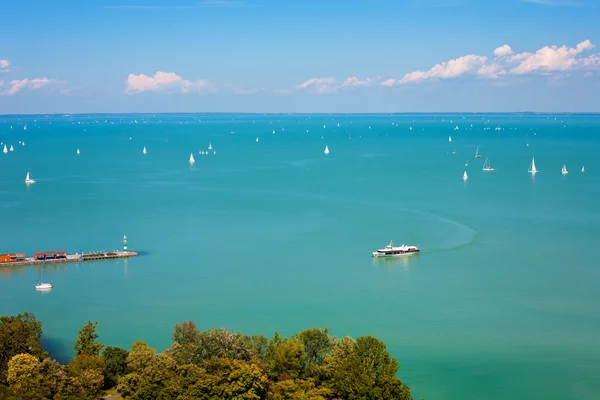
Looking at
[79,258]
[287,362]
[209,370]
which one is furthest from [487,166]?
[209,370]

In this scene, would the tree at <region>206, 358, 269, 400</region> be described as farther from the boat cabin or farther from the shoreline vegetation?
the boat cabin

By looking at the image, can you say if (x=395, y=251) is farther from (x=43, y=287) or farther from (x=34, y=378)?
(x=34, y=378)

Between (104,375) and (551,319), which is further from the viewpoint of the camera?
(551,319)

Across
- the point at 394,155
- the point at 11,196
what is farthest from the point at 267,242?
the point at 394,155

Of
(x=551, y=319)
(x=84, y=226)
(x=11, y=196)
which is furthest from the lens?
(x=11, y=196)

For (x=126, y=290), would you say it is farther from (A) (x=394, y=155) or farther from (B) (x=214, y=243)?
(A) (x=394, y=155)

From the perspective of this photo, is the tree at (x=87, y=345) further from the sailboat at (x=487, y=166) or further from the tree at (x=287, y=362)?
the sailboat at (x=487, y=166)

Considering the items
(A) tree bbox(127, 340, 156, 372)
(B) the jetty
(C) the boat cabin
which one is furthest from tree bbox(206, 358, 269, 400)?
(C) the boat cabin
